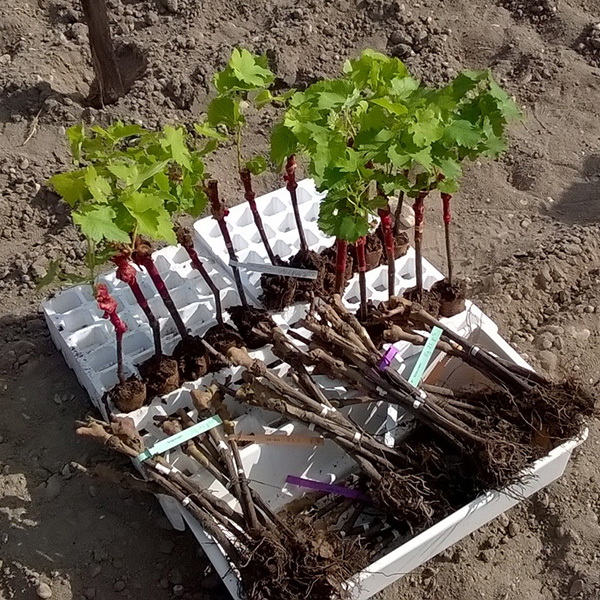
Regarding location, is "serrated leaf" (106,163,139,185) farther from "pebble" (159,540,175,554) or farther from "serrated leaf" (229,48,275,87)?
A: "pebble" (159,540,175,554)

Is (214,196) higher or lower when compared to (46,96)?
higher

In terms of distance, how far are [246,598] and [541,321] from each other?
1.24 metres

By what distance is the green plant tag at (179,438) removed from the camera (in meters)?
1.64

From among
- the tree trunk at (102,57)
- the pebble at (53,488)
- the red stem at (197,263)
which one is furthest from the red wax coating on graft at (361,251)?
the tree trunk at (102,57)

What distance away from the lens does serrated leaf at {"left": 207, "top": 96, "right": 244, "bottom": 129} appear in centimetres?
172

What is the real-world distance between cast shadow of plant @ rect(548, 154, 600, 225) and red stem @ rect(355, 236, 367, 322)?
1.00m

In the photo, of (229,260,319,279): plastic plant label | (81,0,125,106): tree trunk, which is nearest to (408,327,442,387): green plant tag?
(229,260,319,279): plastic plant label

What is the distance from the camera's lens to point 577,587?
181 centimetres

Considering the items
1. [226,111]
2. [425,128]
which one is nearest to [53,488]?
[226,111]

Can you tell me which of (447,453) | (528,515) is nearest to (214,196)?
(447,453)

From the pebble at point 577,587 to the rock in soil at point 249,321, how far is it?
90 cm

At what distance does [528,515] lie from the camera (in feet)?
6.35

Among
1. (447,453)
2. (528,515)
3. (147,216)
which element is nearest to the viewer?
(147,216)

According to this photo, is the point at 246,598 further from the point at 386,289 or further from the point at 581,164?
the point at 581,164
